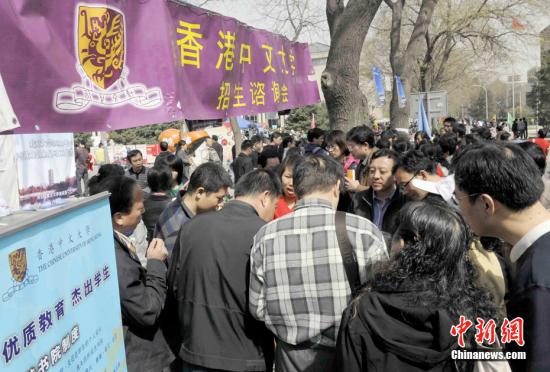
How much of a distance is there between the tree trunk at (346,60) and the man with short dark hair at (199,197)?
4373 millimetres

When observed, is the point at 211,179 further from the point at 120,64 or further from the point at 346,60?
the point at 346,60

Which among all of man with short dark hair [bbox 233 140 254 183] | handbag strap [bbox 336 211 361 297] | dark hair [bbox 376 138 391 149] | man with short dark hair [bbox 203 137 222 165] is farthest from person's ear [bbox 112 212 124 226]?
man with short dark hair [bbox 203 137 222 165]

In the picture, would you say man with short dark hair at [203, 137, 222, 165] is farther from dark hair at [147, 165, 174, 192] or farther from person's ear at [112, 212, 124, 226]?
person's ear at [112, 212, 124, 226]

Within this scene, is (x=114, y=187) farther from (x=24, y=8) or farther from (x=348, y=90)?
(x=348, y=90)

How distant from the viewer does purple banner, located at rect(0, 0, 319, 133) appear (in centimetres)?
219

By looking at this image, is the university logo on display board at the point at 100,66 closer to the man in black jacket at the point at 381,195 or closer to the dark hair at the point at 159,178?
the man in black jacket at the point at 381,195

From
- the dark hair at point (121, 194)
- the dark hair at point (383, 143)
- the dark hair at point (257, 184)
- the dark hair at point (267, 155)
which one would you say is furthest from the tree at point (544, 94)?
the dark hair at point (121, 194)

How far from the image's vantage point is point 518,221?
6.09 ft

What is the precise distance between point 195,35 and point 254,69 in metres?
0.98

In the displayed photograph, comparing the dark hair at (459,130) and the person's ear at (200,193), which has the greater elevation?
the dark hair at (459,130)

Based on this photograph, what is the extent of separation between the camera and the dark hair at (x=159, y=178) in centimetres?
515

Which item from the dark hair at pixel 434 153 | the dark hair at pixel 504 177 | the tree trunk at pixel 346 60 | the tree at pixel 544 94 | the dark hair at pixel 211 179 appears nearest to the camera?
the dark hair at pixel 504 177

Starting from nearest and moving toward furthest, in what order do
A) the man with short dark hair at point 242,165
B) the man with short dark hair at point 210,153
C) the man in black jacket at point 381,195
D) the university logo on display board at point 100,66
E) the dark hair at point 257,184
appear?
the university logo on display board at point 100,66
the dark hair at point 257,184
the man in black jacket at point 381,195
the man with short dark hair at point 242,165
the man with short dark hair at point 210,153

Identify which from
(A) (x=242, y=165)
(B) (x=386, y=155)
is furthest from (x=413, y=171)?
(A) (x=242, y=165)
